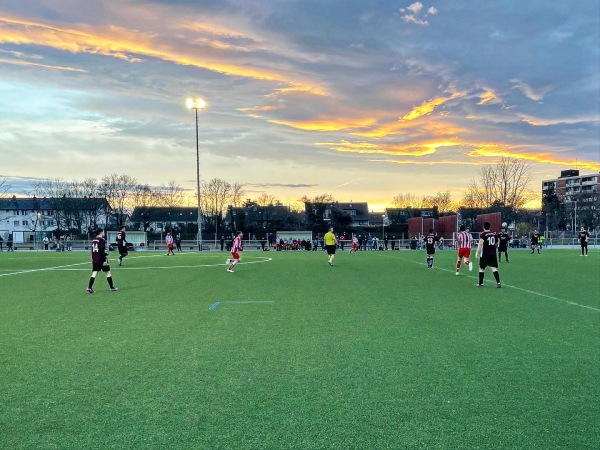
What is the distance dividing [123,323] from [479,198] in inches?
2807

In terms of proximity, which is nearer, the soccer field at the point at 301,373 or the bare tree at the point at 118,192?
the soccer field at the point at 301,373

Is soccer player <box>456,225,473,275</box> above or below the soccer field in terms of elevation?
above

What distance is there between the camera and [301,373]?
18.9ft

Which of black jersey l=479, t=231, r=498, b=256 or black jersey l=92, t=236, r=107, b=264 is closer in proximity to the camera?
black jersey l=92, t=236, r=107, b=264

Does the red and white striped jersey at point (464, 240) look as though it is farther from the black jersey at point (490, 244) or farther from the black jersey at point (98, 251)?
the black jersey at point (98, 251)

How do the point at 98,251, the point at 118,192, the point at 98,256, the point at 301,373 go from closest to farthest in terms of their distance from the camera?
1. the point at 301,373
2. the point at 98,256
3. the point at 98,251
4. the point at 118,192

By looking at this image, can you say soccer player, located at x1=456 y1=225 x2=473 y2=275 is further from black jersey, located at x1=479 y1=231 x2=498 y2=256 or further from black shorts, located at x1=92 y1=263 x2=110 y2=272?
black shorts, located at x1=92 y1=263 x2=110 y2=272

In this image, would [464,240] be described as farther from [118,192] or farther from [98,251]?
[118,192]

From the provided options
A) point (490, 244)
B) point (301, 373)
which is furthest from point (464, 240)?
point (301, 373)

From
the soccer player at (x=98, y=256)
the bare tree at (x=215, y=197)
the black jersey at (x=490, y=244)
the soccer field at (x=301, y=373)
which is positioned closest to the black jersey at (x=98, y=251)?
the soccer player at (x=98, y=256)

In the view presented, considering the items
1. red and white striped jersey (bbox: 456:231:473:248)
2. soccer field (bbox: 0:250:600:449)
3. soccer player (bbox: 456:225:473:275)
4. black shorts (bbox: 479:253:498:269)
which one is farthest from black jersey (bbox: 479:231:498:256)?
red and white striped jersey (bbox: 456:231:473:248)

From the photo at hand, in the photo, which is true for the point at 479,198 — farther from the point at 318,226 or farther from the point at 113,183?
the point at 113,183

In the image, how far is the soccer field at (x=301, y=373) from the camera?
4.07 meters

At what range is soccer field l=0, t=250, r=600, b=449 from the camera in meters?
4.07
